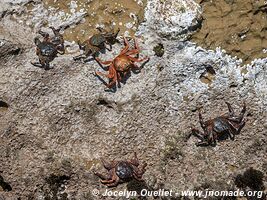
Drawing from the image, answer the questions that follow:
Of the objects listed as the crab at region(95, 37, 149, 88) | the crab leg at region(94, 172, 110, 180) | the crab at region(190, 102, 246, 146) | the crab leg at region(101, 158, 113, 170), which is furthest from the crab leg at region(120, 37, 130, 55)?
the crab leg at region(94, 172, 110, 180)

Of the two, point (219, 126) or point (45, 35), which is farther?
point (219, 126)

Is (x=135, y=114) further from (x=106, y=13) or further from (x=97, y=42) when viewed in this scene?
(x=106, y=13)

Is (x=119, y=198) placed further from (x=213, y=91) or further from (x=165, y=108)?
(x=213, y=91)

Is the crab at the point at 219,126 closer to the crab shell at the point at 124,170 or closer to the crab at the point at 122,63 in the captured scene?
Answer: the crab shell at the point at 124,170

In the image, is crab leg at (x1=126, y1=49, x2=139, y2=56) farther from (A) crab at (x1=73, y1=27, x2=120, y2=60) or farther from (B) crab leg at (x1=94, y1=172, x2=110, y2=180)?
(B) crab leg at (x1=94, y1=172, x2=110, y2=180)

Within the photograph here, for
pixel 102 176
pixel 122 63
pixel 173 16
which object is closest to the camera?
pixel 173 16

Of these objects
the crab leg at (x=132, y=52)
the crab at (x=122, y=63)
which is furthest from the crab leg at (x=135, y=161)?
the crab leg at (x=132, y=52)

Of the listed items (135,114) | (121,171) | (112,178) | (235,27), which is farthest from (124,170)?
(235,27)

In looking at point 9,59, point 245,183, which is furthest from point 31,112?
point 245,183
